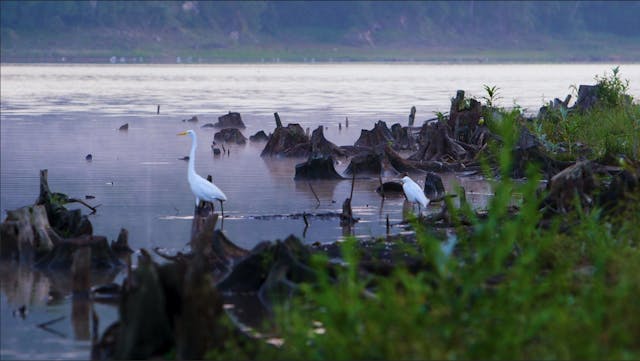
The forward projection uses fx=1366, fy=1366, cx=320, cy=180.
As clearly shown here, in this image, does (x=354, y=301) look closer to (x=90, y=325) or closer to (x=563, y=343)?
(x=563, y=343)

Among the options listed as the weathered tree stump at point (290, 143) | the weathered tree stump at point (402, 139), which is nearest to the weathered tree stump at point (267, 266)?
the weathered tree stump at point (290, 143)

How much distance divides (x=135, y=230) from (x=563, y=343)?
12.6 metres

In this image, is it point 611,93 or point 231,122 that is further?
point 231,122

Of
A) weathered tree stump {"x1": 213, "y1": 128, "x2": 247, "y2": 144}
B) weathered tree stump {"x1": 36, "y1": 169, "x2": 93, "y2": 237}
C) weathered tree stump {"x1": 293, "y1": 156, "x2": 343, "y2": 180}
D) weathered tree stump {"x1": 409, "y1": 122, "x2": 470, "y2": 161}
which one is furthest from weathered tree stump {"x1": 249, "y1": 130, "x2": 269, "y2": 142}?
weathered tree stump {"x1": 36, "y1": 169, "x2": 93, "y2": 237}

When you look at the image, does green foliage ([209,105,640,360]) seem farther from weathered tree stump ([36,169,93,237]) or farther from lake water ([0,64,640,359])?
weathered tree stump ([36,169,93,237])

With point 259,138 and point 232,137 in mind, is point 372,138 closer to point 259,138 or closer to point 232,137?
point 232,137

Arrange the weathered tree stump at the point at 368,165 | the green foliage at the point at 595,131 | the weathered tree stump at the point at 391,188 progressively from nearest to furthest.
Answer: the green foliage at the point at 595,131, the weathered tree stump at the point at 391,188, the weathered tree stump at the point at 368,165

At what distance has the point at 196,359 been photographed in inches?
465

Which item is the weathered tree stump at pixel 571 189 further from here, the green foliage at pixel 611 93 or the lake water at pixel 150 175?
the green foliage at pixel 611 93

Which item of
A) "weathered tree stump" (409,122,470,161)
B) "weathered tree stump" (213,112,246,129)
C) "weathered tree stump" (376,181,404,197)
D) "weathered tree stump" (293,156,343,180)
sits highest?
"weathered tree stump" (213,112,246,129)

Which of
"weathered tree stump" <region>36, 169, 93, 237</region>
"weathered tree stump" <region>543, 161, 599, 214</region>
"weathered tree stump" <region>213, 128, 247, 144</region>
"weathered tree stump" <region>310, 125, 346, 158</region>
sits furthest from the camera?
"weathered tree stump" <region>213, 128, 247, 144</region>

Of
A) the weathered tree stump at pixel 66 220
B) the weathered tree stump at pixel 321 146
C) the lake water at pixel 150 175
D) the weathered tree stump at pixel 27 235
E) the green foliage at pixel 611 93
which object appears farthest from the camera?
the green foliage at pixel 611 93

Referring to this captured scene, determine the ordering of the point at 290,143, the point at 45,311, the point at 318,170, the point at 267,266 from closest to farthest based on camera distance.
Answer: the point at 267,266 < the point at 45,311 < the point at 318,170 < the point at 290,143

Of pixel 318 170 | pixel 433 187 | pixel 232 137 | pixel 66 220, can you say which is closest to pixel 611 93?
pixel 232 137
